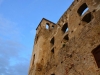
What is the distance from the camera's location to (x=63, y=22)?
408 inches

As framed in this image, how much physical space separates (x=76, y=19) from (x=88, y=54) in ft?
10.6

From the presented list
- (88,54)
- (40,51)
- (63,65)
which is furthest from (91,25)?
(40,51)

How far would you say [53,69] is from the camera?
8688mm

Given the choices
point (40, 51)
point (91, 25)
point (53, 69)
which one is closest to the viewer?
point (91, 25)

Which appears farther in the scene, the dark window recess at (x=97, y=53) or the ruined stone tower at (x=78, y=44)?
the ruined stone tower at (x=78, y=44)

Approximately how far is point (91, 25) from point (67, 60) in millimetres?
2468

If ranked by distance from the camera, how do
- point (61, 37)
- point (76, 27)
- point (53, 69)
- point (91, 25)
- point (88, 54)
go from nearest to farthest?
point (88, 54)
point (91, 25)
point (76, 27)
point (53, 69)
point (61, 37)

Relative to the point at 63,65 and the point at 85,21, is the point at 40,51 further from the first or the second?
the point at 85,21

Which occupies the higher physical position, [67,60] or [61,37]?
[61,37]

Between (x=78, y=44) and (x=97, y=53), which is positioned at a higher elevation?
(x=78, y=44)

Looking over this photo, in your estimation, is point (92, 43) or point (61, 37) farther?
point (61, 37)

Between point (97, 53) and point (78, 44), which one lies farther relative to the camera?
point (78, 44)

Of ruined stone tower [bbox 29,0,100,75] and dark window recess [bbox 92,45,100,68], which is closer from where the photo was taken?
dark window recess [bbox 92,45,100,68]

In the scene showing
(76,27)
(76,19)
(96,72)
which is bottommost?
(96,72)
